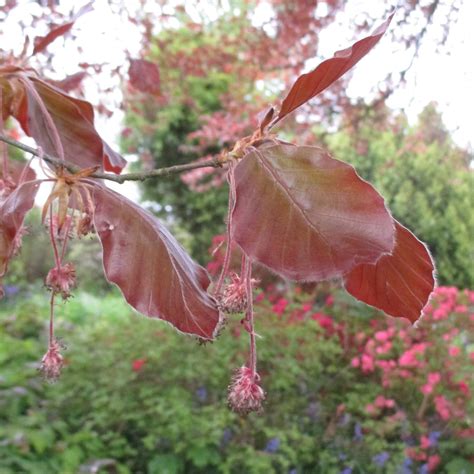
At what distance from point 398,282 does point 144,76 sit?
1.22 m

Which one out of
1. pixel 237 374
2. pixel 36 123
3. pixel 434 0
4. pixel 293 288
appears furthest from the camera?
pixel 293 288

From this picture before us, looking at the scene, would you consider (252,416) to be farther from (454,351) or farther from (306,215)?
(306,215)

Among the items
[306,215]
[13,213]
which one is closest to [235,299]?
[306,215]

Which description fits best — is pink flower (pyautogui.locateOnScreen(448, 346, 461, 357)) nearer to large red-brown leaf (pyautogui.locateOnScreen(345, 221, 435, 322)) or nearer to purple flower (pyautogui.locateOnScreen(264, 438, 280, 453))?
purple flower (pyautogui.locateOnScreen(264, 438, 280, 453))

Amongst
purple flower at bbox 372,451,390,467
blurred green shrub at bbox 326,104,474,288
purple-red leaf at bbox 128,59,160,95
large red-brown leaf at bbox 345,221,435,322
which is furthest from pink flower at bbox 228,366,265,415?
blurred green shrub at bbox 326,104,474,288

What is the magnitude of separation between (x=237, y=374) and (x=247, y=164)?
27 cm

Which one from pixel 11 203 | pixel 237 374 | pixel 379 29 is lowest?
pixel 237 374

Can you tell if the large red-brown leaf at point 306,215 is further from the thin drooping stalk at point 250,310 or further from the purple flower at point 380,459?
the purple flower at point 380,459

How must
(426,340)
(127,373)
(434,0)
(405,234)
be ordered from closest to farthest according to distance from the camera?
(405,234), (434,0), (127,373), (426,340)

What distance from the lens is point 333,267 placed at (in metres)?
0.52

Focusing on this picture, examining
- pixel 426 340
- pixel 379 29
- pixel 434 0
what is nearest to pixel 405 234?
pixel 379 29

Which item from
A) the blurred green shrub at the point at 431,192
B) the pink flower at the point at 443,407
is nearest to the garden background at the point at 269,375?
the pink flower at the point at 443,407

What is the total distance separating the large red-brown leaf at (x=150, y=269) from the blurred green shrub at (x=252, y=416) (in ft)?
8.11

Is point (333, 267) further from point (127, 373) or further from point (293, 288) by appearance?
point (293, 288)
